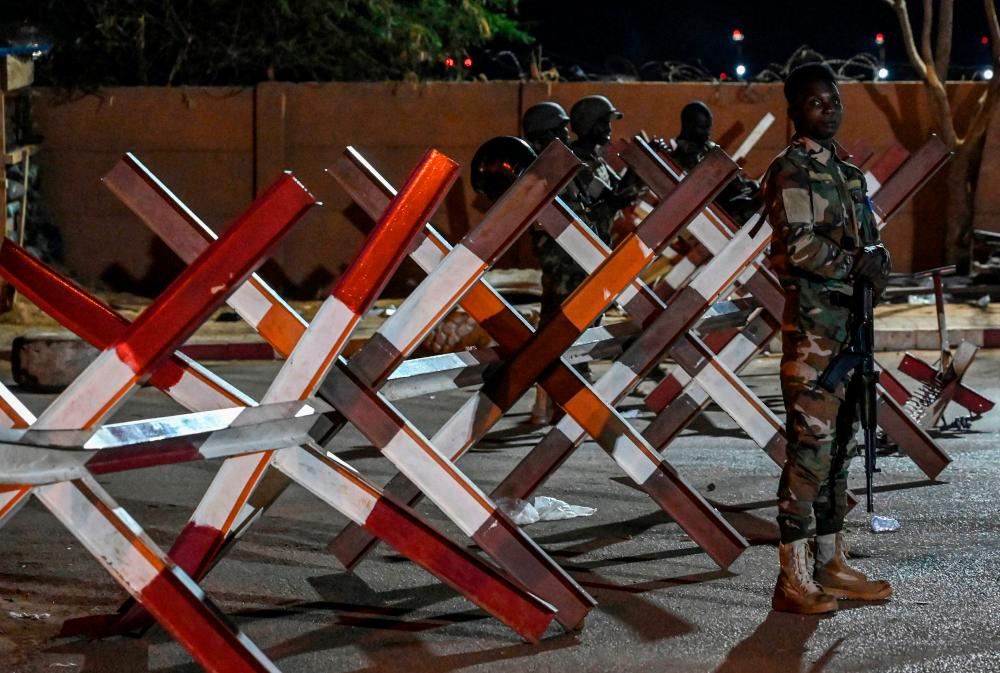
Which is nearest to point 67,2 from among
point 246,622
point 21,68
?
point 21,68

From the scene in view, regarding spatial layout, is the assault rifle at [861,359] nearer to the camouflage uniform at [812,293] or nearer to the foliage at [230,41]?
the camouflage uniform at [812,293]

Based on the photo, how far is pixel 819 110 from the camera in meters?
5.23

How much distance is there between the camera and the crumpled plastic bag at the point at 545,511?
21.4ft

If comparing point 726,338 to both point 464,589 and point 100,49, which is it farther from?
point 100,49

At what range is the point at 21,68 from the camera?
15.8 m

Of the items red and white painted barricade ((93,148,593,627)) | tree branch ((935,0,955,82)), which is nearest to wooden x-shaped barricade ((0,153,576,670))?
red and white painted barricade ((93,148,593,627))

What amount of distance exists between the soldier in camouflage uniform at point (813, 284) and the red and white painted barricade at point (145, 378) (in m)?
2.03

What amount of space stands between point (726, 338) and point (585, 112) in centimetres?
190

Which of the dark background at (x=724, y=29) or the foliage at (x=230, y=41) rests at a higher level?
the foliage at (x=230, y=41)

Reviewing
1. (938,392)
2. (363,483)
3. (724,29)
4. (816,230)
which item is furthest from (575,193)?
(724,29)

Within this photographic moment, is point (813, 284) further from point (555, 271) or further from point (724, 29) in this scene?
point (724, 29)

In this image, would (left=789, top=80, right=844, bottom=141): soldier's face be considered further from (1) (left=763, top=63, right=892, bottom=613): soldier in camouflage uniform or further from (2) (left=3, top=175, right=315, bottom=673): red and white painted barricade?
(2) (left=3, top=175, right=315, bottom=673): red and white painted barricade

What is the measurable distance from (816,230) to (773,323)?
8.07 ft

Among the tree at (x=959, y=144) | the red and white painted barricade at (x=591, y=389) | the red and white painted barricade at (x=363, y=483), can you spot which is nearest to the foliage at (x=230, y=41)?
the tree at (x=959, y=144)
